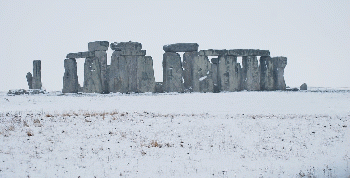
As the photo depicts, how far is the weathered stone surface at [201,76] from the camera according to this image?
2586cm

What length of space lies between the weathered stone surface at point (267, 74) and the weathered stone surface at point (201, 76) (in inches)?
144

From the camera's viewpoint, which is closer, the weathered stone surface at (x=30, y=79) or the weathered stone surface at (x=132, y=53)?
the weathered stone surface at (x=132, y=53)

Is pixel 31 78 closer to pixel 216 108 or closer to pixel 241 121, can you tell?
pixel 216 108

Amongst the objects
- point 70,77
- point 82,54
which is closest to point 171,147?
point 82,54

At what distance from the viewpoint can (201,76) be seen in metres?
26.0

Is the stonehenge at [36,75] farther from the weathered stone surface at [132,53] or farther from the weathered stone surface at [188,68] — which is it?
the weathered stone surface at [188,68]

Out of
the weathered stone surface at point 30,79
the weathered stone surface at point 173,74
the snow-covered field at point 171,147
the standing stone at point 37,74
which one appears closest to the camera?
the snow-covered field at point 171,147

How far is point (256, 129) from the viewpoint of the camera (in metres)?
12.2

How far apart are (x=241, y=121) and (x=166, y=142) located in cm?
416

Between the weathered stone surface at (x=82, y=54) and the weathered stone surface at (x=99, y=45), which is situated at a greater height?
the weathered stone surface at (x=99, y=45)

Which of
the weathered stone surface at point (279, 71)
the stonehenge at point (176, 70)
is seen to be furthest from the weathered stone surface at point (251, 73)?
the weathered stone surface at point (279, 71)

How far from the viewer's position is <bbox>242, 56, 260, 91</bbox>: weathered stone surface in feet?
87.0

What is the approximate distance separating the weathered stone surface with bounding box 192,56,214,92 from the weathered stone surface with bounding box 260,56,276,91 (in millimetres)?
3651

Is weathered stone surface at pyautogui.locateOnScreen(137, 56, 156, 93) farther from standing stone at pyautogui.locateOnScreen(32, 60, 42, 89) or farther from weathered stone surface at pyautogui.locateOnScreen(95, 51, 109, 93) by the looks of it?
standing stone at pyautogui.locateOnScreen(32, 60, 42, 89)
